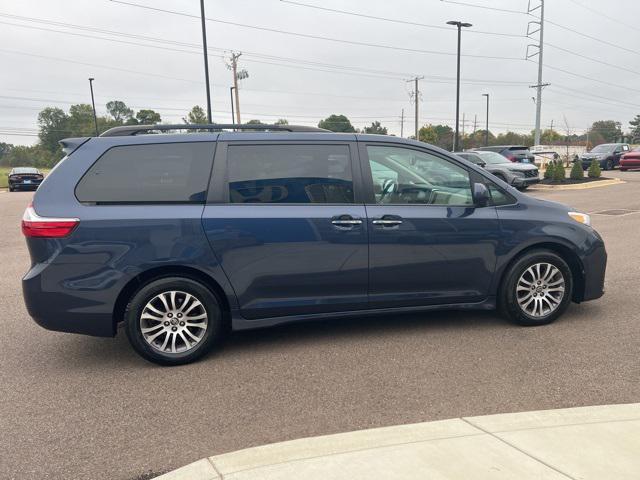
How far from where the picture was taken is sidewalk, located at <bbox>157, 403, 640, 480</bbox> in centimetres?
254

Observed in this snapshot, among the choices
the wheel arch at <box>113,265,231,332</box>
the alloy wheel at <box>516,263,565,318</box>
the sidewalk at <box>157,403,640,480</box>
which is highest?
the wheel arch at <box>113,265,231,332</box>

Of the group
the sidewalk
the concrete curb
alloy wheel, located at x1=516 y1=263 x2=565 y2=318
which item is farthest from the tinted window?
the concrete curb

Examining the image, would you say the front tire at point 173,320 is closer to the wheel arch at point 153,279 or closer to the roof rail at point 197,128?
the wheel arch at point 153,279

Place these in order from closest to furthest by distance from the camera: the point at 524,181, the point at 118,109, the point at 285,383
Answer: the point at 285,383 < the point at 524,181 < the point at 118,109

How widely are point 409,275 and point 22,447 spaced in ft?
9.97

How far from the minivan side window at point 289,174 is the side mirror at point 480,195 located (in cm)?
111

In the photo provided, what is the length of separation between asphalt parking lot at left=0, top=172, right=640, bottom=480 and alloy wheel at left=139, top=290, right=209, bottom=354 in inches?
8.1

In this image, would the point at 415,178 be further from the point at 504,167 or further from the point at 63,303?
the point at 504,167

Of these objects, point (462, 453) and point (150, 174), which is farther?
point (150, 174)

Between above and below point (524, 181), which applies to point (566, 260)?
above

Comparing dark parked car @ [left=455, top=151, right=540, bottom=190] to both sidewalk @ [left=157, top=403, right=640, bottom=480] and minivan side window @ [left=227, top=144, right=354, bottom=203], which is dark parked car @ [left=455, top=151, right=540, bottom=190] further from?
sidewalk @ [left=157, top=403, right=640, bottom=480]

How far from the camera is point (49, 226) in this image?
3.82 meters

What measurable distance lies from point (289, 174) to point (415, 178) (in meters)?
1.15

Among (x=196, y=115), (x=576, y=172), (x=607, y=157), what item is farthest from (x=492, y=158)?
(x=196, y=115)
